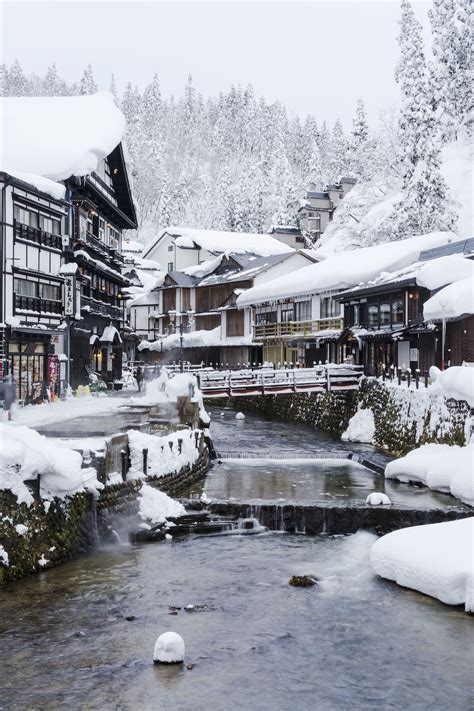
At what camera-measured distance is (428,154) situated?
5525cm

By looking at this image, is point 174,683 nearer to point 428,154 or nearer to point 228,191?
point 428,154

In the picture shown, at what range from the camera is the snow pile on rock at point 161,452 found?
19.7m

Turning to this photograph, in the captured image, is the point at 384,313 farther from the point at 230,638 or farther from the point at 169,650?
the point at 169,650

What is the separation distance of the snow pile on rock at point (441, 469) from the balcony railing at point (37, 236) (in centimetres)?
2183

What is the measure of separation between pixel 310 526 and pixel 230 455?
10.5 m

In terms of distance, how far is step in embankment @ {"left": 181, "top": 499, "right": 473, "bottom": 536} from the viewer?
18.6 metres

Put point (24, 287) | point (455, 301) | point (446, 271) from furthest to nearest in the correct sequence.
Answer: point (24, 287)
point (446, 271)
point (455, 301)

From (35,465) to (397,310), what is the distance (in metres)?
28.9

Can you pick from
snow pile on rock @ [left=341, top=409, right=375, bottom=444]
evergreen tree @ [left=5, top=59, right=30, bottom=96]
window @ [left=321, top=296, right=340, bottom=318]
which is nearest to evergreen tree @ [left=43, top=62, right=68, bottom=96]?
evergreen tree @ [left=5, top=59, right=30, bottom=96]

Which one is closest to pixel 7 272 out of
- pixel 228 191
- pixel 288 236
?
pixel 288 236

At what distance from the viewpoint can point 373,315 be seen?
42.6 m

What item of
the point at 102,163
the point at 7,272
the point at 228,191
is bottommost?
the point at 7,272

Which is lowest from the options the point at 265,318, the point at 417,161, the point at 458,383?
the point at 458,383

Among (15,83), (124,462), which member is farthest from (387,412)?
(15,83)
